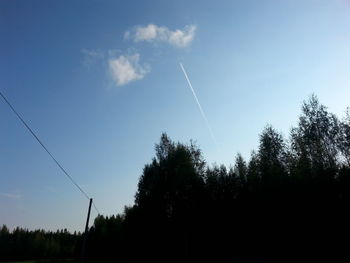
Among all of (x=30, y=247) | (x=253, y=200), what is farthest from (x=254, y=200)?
(x=30, y=247)

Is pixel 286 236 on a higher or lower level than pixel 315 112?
lower

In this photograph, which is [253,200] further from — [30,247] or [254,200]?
[30,247]

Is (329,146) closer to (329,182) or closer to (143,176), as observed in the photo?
(329,182)

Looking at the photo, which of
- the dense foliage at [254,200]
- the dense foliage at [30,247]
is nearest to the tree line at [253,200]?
the dense foliage at [254,200]

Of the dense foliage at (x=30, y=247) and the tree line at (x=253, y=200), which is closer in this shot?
the tree line at (x=253, y=200)

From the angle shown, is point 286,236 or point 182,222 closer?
point 286,236

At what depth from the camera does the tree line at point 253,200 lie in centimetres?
2055

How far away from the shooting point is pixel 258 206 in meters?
24.2

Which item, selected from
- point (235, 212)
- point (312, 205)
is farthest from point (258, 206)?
point (312, 205)

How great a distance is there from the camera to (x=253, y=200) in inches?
986

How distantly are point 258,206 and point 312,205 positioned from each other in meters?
4.67

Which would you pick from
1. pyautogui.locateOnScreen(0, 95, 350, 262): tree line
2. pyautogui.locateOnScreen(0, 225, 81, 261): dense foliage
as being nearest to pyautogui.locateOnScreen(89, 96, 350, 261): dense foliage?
pyautogui.locateOnScreen(0, 95, 350, 262): tree line

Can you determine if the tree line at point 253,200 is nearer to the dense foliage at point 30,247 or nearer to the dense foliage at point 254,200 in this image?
the dense foliage at point 254,200

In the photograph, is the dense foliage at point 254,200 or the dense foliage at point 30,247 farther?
the dense foliage at point 30,247
